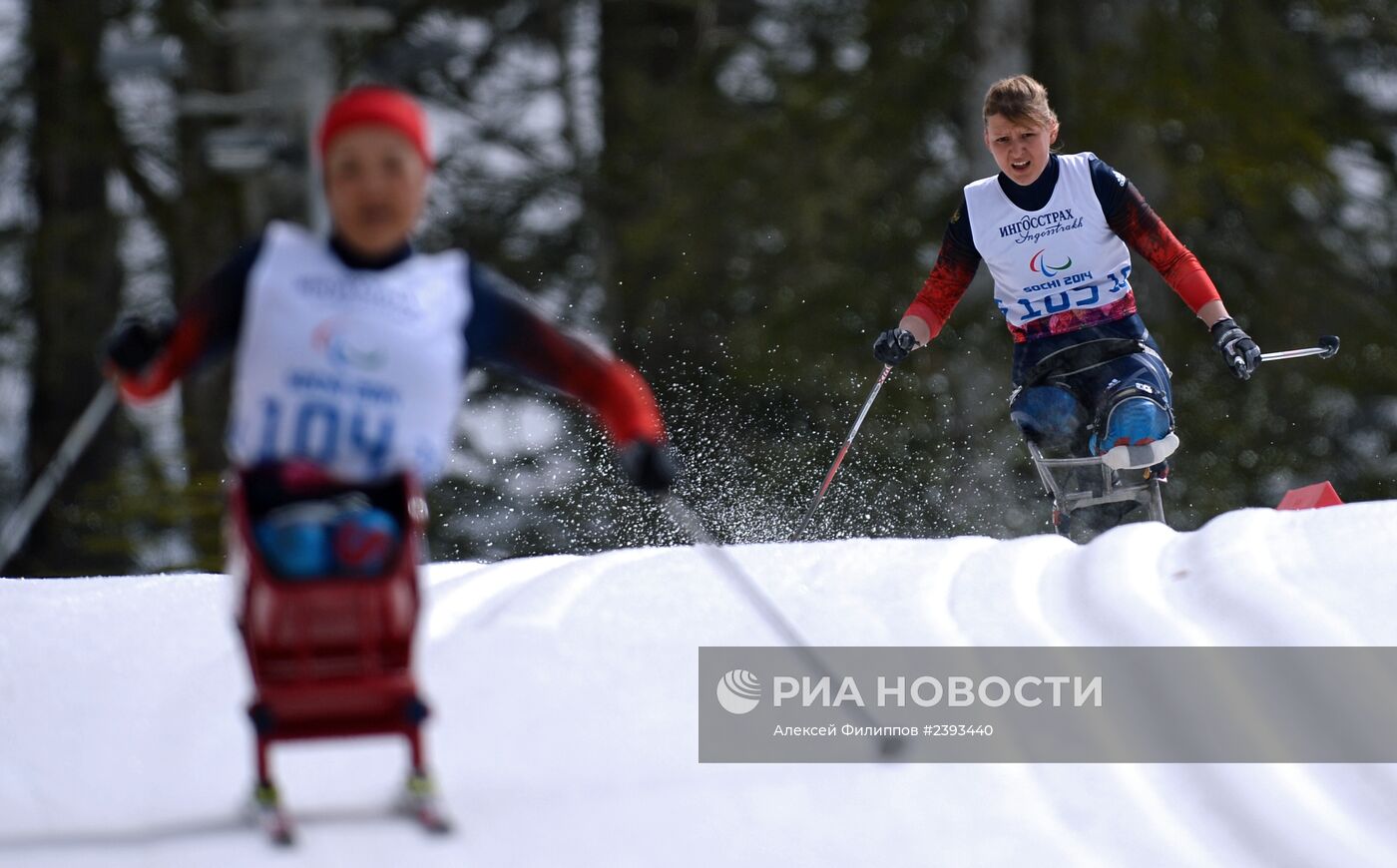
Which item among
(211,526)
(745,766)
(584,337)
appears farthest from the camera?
(211,526)

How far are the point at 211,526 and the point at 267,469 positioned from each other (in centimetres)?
948

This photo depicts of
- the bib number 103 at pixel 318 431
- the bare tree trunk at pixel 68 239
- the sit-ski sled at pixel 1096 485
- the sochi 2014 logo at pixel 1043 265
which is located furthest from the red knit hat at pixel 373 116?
the bare tree trunk at pixel 68 239

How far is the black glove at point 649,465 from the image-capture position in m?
3.02

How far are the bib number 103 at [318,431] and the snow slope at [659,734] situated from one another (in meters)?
0.62

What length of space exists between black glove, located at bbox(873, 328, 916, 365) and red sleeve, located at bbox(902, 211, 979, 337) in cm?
8

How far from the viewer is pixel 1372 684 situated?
4.21 meters

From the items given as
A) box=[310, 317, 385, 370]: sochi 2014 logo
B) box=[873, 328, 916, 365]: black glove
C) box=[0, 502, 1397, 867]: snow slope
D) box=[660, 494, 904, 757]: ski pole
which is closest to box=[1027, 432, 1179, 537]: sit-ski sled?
box=[873, 328, 916, 365]: black glove

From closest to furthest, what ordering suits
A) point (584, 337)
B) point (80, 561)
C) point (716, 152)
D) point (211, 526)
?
point (584, 337), point (211, 526), point (80, 561), point (716, 152)

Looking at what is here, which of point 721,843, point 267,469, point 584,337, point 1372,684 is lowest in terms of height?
point 721,843

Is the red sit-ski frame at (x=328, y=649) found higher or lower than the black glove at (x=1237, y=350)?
lower

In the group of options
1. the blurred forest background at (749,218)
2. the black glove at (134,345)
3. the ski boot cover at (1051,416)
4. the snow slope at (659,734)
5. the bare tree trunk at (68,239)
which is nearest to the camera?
the black glove at (134,345)

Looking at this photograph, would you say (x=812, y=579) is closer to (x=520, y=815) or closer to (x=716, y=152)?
(x=520, y=815)

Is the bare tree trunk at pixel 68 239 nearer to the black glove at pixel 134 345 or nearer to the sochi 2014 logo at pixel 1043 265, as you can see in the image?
the sochi 2014 logo at pixel 1043 265

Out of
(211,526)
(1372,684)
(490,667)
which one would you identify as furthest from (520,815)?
(211,526)
